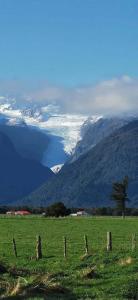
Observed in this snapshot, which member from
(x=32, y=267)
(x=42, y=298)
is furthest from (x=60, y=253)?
(x=42, y=298)

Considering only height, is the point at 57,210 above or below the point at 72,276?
above

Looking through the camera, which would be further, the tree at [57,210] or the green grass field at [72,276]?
the tree at [57,210]

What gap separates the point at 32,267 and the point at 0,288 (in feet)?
37.0

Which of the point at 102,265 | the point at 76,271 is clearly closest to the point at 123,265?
the point at 102,265

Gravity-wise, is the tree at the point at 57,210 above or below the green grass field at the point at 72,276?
above

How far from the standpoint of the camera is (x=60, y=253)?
49.2 m

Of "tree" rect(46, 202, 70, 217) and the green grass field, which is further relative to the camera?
"tree" rect(46, 202, 70, 217)

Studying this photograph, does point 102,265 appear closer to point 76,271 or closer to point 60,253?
point 76,271

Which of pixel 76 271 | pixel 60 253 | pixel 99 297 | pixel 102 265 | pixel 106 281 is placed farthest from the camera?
pixel 60 253

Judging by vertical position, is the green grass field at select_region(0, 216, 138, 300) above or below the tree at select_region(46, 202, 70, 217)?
below

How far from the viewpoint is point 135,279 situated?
3231cm

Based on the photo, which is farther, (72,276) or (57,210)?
(57,210)

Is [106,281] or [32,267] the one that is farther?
[32,267]

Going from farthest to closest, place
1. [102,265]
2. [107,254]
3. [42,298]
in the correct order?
[107,254]
[102,265]
[42,298]
